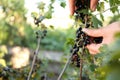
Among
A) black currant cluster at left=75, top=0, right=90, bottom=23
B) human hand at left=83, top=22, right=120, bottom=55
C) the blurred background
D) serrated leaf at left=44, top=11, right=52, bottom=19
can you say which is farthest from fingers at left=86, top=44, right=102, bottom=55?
the blurred background

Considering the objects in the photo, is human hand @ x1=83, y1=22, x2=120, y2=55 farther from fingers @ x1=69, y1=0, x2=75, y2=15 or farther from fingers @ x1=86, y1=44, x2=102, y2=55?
fingers @ x1=69, y1=0, x2=75, y2=15

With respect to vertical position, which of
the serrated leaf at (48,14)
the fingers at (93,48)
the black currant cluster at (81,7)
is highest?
the black currant cluster at (81,7)

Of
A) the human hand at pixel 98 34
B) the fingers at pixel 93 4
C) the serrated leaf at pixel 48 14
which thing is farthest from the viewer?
the serrated leaf at pixel 48 14

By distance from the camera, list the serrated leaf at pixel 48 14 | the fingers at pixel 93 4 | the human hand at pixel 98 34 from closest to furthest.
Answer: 1. the human hand at pixel 98 34
2. the fingers at pixel 93 4
3. the serrated leaf at pixel 48 14

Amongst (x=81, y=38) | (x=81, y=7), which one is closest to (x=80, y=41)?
(x=81, y=38)

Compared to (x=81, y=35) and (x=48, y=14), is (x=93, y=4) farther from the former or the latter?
(x=48, y=14)

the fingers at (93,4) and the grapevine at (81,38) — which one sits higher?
the fingers at (93,4)

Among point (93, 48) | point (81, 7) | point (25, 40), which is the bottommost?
point (25, 40)

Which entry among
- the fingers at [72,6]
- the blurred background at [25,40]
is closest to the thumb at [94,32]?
the fingers at [72,6]

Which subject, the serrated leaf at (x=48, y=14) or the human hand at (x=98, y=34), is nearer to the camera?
the human hand at (x=98, y=34)

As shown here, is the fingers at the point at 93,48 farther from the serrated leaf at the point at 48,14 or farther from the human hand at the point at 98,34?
the serrated leaf at the point at 48,14

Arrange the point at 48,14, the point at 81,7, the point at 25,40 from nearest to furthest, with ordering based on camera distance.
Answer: the point at 81,7 < the point at 48,14 < the point at 25,40

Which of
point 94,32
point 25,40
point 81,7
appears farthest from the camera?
point 25,40

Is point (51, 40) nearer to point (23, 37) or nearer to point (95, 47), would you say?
point (23, 37)
